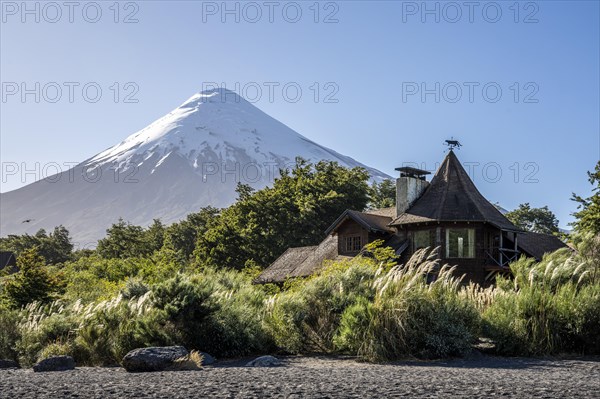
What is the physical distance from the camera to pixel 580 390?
873 cm

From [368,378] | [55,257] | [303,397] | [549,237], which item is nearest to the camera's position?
[303,397]

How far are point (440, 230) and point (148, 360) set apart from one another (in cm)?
2224

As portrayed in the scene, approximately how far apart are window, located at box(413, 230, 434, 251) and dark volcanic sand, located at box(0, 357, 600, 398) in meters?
20.6

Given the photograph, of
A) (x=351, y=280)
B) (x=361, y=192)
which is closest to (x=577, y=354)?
(x=351, y=280)

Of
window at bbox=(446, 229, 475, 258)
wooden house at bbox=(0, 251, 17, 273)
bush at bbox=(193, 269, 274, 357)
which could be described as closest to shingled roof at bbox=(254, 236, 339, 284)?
window at bbox=(446, 229, 475, 258)

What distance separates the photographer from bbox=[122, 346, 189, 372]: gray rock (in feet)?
40.0

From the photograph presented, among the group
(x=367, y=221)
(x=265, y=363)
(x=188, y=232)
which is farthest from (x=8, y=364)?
(x=188, y=232)

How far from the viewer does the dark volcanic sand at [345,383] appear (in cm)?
827

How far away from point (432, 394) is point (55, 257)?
8611 centimetres

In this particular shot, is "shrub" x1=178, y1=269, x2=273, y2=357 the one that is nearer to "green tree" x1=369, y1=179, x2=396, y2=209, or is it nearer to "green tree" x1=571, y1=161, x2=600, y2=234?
"green tree" x1=571, y1=161, x2=600, y2=234

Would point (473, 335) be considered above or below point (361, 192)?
below

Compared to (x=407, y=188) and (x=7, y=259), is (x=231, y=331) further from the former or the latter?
(x=7, y=259)

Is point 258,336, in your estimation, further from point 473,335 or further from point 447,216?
point 447,216

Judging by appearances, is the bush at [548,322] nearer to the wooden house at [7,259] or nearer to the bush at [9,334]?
the bush at [9,334]
